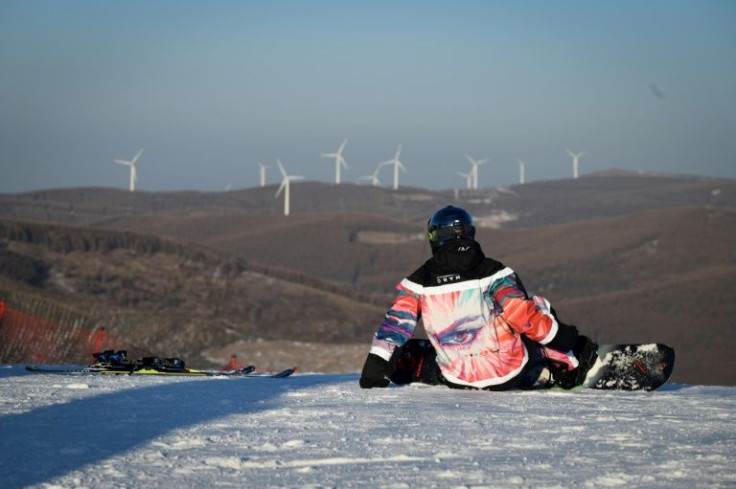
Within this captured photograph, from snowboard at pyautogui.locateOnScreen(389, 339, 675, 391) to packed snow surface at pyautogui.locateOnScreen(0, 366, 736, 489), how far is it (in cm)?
68

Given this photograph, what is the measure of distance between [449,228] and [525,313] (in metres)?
1.08

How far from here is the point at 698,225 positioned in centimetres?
11056

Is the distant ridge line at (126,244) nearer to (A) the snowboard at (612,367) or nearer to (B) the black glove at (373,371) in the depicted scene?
(A) the snowboard at (612,367)

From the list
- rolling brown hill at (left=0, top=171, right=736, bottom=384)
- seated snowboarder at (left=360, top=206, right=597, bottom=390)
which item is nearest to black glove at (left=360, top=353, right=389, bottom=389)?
seated snowboarder at (left=360, top=206, right=597, bottom=390)

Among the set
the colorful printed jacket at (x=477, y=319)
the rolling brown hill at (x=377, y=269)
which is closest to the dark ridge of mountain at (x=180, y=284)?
the rolling brown hill at (x=377, y=269)

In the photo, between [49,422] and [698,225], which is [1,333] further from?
[698,225]

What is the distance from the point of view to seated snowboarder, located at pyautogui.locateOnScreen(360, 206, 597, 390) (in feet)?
35.9

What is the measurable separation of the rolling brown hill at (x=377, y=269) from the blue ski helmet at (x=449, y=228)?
2459 cm

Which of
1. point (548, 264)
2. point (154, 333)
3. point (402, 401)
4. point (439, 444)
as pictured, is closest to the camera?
point (439, 444)

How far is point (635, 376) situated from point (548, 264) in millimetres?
94803

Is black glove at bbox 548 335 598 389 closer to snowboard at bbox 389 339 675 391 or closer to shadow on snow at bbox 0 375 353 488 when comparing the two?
snowboard at bbox 389 339 675 391

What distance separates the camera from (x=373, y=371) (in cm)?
1127

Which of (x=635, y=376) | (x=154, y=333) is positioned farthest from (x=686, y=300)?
(x=635, y=376)

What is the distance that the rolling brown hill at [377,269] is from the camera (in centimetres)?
5724
